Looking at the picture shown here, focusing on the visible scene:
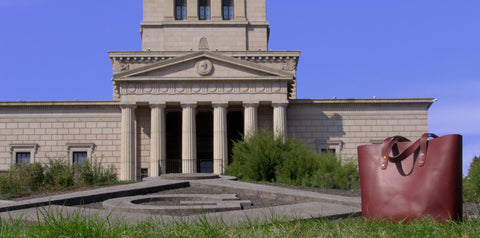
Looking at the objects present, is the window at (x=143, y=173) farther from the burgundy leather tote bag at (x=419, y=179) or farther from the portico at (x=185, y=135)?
the burgundy leather tote bag at (x=419, y=179)

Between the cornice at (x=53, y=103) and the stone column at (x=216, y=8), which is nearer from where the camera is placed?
the cornice at (x=53, y=103)

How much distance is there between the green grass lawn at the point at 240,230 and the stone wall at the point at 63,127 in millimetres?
33087

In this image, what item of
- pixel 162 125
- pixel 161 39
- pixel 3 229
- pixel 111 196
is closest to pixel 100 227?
pixel 3 229

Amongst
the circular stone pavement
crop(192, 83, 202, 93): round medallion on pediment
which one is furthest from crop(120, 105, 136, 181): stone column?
the circular stone pavement

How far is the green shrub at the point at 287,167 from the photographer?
21.9 metres

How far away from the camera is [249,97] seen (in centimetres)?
3644

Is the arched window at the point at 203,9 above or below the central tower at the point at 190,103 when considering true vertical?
above

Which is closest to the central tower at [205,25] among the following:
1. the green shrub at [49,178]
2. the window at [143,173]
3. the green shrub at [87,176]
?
the window at [143,173]

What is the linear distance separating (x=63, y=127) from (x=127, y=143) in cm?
656

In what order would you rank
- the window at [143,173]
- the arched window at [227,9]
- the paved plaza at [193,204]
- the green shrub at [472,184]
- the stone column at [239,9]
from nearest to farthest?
the paved plaza at [193,204] → the green shrub at [472,184] → the window at [143,173] → the stone column at [239,9] → the arched window at [227,9]

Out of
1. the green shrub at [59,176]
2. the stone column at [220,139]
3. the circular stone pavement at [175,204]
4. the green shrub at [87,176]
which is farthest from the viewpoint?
the stone column at [220,139]

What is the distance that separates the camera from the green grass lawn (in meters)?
6.21

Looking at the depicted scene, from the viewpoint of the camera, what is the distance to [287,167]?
905 inches

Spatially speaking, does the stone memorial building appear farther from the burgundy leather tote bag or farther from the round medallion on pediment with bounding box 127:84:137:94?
the burgundy leather tote bag
